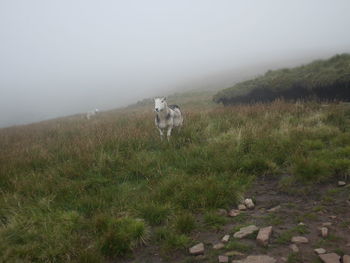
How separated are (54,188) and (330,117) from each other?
9.85m

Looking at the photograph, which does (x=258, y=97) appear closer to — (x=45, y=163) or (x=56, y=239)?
(x=45, y=163)

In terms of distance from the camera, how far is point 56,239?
4.64 meters

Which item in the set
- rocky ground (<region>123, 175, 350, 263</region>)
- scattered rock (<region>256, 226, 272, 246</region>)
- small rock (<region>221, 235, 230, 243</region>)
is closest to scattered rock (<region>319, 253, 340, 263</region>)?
rocky ground (<region>123, 175, 350, 263</region>)

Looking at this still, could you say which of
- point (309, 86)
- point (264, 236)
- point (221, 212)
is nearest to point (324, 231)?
point (264, 236)

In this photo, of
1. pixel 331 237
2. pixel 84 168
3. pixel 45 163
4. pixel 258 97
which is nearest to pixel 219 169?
pixel 331 237

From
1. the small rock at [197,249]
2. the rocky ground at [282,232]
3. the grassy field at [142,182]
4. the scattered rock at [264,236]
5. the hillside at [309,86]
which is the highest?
the hillside at [309,86]

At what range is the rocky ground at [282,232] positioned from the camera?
3812 mm

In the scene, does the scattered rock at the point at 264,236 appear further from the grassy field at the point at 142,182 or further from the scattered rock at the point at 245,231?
the grassy field at the point at 142,182

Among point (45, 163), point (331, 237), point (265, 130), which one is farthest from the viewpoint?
point (265, 130)

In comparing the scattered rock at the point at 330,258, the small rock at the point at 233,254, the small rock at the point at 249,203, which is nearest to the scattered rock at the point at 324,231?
the scattered rock at the point at 330,258

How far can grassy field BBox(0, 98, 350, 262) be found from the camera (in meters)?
4.63

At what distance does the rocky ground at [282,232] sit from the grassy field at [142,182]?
24 cm

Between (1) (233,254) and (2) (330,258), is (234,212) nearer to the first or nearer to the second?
(1) (233,254)

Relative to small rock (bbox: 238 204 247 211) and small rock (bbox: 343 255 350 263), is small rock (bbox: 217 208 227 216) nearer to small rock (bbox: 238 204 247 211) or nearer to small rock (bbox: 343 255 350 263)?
small rock (bbox: 238 204 247 211)
